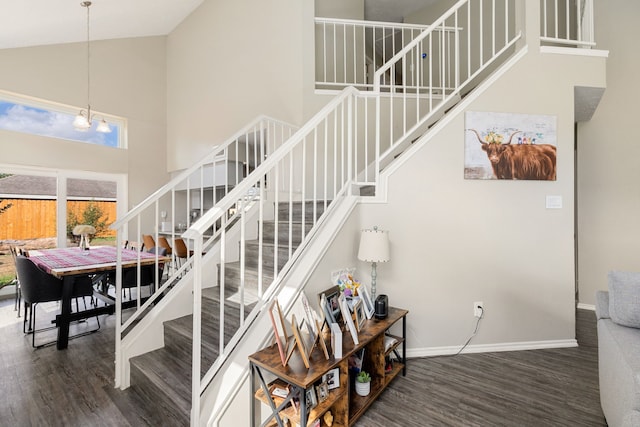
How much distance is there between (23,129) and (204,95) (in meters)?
2.66

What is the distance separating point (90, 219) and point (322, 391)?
17.9 ft

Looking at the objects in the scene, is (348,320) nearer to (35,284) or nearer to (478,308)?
(478,308)

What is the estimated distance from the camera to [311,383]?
1.28 meters

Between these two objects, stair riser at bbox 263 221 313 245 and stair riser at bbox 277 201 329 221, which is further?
stair riser at bbox 277 201 329 221

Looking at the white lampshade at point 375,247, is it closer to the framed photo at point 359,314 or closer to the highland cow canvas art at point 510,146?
the framed photo at point 359,314

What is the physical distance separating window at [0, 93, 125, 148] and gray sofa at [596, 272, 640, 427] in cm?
676

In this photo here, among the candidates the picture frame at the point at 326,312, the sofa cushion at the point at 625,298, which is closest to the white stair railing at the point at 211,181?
the picture frame at the point at 326,312

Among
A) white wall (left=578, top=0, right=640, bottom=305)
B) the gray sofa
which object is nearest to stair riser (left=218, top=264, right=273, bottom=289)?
the gray sofa

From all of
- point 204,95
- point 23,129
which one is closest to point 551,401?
point 204,95

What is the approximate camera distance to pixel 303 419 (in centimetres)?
130

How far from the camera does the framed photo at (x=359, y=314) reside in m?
1.83

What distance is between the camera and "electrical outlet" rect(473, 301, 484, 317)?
2412 millimetres

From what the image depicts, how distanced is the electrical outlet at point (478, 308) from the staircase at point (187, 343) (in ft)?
5.28

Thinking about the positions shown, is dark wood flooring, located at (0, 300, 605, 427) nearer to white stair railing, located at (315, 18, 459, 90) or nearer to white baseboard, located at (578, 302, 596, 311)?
white baseboard, located at (578, 302, 596, 311)
